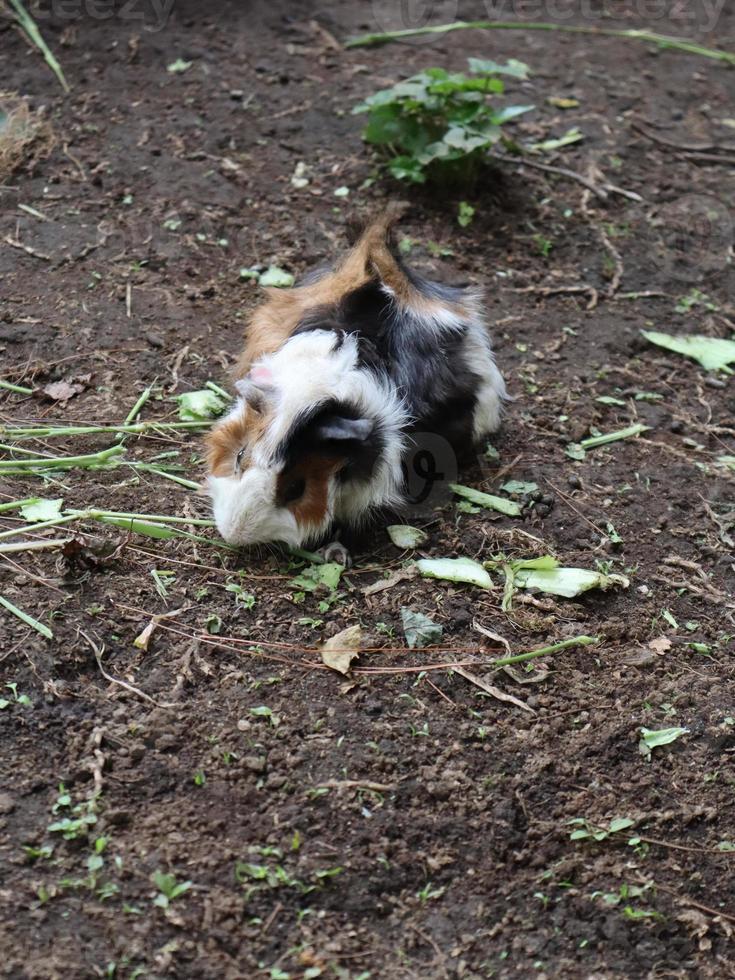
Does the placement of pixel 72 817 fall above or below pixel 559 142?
below

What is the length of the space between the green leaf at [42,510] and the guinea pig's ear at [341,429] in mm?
738

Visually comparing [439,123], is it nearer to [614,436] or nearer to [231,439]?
[614,436]

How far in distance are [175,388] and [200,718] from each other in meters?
1.32

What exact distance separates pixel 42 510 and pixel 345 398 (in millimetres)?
859

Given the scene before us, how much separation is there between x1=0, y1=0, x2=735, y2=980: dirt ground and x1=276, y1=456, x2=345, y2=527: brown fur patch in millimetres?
157

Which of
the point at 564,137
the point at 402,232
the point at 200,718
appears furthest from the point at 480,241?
the point at 200,718

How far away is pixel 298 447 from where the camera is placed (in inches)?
104

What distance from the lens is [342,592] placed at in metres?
2.73

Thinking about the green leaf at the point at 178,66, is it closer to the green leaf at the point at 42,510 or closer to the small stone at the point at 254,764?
the green leaf at the point at 42,510

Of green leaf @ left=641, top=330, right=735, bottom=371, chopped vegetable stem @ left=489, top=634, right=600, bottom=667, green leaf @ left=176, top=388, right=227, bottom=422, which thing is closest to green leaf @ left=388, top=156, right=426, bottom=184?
green leaf @ left=641, top=330, right=735, bottom=371

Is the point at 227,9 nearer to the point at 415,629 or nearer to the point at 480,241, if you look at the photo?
the point at 480,241

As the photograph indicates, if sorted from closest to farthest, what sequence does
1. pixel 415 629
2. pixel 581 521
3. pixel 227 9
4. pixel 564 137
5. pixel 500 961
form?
pixel 500 961
pixel 415 629
pixel 581 521
pixel 564 137
pixel 227 9

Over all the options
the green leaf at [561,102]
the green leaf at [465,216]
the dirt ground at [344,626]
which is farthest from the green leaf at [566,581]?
the green leaf at [561,102]

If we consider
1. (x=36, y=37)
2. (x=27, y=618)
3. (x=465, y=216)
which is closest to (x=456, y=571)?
(x=27, y=618)
